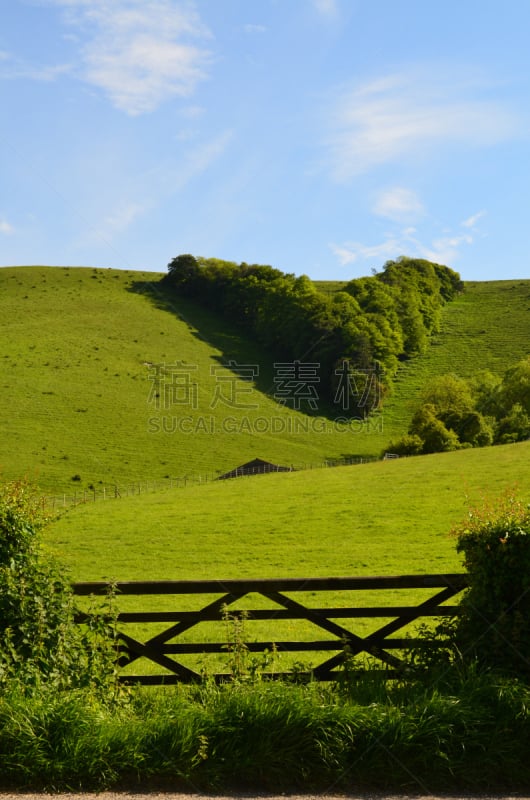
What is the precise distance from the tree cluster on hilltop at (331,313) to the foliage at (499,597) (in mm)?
100678

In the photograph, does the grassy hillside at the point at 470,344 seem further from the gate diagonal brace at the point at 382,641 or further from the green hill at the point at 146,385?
the gate diagonal brace at the point at 382,641

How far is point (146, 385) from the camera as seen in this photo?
101562 mm

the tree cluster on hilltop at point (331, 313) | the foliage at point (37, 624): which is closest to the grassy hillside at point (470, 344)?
the tree cluster on hilltop at point (331, 313)

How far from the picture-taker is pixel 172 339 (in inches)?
4742

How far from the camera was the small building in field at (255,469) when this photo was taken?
75125mm

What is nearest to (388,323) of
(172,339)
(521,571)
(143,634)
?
(172,339)

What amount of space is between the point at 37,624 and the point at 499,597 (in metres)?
4.69

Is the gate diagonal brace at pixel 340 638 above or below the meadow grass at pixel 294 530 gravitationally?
above

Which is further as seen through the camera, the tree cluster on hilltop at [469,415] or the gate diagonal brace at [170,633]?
the tree cluster on hilltop at [469,415]

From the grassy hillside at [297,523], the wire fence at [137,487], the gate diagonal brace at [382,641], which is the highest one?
the gate diagonal brace at [382,641]

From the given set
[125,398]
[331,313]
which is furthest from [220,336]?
[125,398]

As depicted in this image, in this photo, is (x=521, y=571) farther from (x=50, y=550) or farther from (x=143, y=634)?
(x=143, y=634)

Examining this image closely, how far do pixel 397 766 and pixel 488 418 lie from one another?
80.2 metres

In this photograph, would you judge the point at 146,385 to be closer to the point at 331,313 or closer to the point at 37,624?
the point at 331,313
